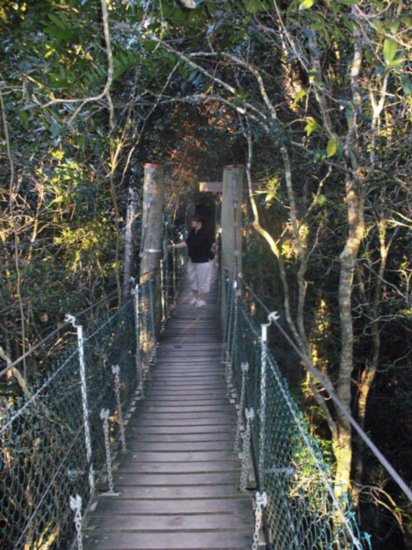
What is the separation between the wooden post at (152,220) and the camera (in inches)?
226

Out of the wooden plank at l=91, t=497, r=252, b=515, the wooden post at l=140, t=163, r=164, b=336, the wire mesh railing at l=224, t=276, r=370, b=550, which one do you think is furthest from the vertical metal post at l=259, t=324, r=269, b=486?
the wooden post at l=140, t=163, r=164, b=336

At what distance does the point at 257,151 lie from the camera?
6.31 meters

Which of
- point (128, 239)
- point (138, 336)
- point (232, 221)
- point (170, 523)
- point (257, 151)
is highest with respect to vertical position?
point (257, 151)

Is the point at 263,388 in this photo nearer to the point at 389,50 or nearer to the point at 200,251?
the point at 389,50

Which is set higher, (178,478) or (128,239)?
(128,239)

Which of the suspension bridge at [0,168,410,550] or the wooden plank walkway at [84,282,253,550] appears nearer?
the suspension bridge at [0,168,410,550]

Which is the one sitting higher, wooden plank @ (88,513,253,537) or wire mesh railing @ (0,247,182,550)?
wire mesh railing @ (0,247,182,550)

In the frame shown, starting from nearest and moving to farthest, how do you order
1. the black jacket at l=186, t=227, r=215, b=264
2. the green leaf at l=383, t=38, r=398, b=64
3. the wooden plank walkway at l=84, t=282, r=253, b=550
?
the green leaf at l=383, t=38, r=398, b=64, the wooden plank walkway at l=84, t=282, r=253, b=550, the black jacket at l=186, t=227, r=215, b=264

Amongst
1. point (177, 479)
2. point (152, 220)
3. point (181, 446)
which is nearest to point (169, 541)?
point (177, 479)

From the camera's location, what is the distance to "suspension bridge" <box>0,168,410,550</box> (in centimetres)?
228

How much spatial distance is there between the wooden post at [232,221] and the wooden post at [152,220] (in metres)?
0.89

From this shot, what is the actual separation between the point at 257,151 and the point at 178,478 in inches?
178

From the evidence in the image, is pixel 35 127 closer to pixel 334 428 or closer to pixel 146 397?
pixel 146 397

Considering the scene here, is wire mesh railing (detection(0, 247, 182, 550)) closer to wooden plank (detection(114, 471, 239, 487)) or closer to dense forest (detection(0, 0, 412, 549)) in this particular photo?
wooden plank (detection(114, 471, 239, 487))
